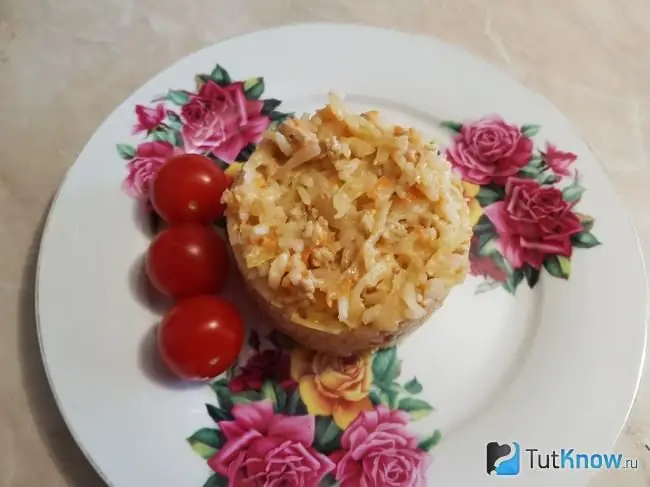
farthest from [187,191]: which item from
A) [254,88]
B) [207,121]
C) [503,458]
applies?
[503,458]

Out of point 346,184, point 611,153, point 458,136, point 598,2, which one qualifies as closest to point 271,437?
point 346,184

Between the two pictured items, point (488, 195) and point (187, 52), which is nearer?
point (488, 195)

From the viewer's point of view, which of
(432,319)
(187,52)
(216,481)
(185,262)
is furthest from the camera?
(187,52)

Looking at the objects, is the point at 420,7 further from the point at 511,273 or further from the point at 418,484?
the point at 418,484

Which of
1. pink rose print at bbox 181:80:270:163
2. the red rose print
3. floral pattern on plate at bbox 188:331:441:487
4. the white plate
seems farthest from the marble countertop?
floral pattern on plate at bbox 188:331:441:487

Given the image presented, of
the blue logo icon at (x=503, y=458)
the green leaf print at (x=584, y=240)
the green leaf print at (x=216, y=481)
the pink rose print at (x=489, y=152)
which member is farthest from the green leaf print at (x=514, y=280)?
the green leaf print at (x=216, y=481)

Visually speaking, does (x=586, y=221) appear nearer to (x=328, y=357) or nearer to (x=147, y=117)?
(x=328, y=357)

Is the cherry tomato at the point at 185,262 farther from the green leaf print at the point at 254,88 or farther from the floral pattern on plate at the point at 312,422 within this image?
the green leaf print at the point at 254,88
